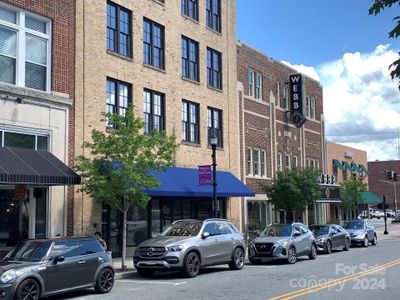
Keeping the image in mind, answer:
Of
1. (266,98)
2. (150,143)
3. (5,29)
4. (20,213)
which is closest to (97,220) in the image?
(20,213)

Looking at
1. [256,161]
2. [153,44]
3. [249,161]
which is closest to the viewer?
[153,44]

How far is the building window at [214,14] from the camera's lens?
2984cm

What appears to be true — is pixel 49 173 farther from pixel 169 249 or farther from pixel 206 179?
pixel 206 179

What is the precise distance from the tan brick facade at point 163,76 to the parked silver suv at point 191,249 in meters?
4.30

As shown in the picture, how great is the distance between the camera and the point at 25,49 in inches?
729

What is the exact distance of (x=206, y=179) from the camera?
74.1 feet

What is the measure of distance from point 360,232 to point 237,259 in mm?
13852

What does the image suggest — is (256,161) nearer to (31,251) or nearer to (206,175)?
(206,175)

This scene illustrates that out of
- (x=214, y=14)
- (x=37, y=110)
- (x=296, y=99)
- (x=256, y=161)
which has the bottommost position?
(x=256, y=161)

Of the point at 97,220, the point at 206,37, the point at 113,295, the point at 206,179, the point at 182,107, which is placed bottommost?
the point at 113,295

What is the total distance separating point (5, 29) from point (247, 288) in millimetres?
11555

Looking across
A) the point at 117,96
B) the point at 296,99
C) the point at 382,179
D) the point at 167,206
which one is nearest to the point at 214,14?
the point at 117,96

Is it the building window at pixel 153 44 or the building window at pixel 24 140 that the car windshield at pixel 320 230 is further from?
the building window at pixel 24 140

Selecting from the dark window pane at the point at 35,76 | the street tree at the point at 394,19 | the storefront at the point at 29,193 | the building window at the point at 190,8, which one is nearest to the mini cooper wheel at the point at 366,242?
the building window at the point at 190,8
